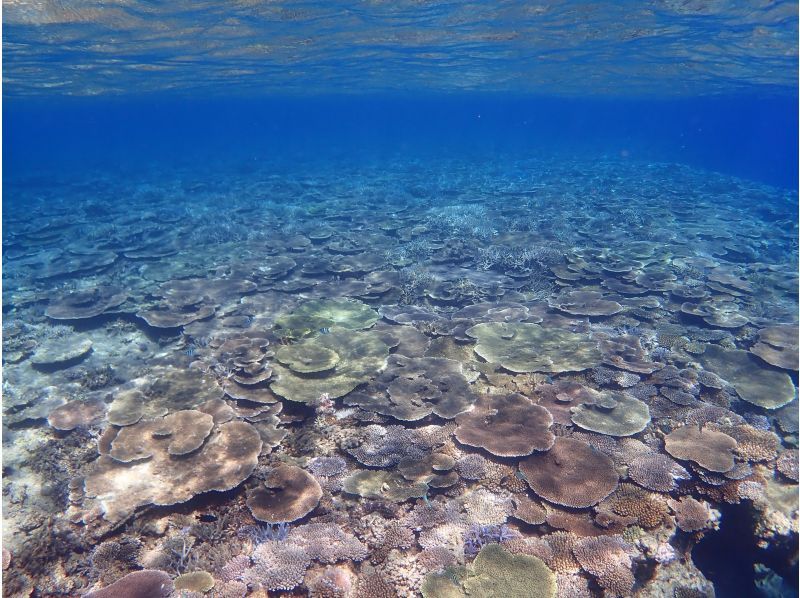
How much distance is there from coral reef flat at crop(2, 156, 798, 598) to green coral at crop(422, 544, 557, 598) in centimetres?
3

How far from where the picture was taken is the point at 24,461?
7.52m

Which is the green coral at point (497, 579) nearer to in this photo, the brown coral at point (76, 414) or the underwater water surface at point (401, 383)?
the underwater water surface at point (401, 383)

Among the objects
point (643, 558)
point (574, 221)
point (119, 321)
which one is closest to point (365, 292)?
point (119, 321)

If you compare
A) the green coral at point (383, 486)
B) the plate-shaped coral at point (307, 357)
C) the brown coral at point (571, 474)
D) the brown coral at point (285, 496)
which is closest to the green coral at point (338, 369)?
the plate-shaped coral at point (307, 357)

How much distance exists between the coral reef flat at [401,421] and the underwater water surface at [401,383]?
0.15ft

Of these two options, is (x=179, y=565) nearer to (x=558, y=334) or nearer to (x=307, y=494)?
(x=307, y=494)

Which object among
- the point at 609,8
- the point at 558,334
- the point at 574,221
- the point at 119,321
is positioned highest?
the point at 609,8

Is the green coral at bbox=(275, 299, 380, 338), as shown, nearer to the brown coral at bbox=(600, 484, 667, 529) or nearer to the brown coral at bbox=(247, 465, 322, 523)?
the brown coral at bbox=(247, 465, 322, 523)

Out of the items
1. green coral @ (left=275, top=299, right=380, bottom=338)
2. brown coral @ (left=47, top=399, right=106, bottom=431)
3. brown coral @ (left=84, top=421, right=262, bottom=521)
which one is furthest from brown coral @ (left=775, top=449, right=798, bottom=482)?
brown coral @ (left=47, top=399, right=106, bottom=431)

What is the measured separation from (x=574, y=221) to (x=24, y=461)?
21790 mm

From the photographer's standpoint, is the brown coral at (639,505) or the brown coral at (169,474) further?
the brown coral at (169,474)

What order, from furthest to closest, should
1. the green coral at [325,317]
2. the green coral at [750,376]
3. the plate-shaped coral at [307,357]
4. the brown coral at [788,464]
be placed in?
the green coral at [325,317]
the plate-shaped coral at [307,357]
the green coral at [750,376]
the brown coral at [788,464]

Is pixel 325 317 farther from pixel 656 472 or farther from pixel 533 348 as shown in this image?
pixel 656 472

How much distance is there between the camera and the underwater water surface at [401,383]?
215 inches
